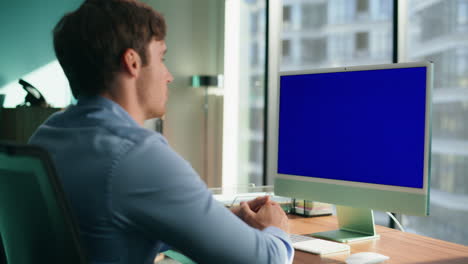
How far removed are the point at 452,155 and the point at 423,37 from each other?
0.85 metres

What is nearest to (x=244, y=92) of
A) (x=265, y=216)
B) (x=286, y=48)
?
(x=286, y=48)

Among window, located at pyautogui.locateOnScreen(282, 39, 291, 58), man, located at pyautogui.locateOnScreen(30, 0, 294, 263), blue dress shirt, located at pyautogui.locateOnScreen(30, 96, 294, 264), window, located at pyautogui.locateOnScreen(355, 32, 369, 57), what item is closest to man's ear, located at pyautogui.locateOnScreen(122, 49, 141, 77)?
man, located at pyautogui.locateOnScreen(30, 0, 294, 263)

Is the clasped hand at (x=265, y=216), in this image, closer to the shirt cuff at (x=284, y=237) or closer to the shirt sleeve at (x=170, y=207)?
the shirt cuff at (x=284, y=237)

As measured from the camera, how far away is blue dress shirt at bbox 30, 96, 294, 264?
89 centimetres

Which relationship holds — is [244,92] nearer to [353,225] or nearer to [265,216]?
[353,225]

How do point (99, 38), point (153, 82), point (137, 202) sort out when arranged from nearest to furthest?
point (137, 202)
point (99, 38)
point (153, 82)

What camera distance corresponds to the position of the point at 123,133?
932 mm

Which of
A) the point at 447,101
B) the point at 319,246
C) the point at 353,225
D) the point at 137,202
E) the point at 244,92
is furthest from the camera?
the point at 244,92

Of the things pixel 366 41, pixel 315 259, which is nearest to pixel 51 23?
pixel 366 41

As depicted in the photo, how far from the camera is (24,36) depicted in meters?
5.16

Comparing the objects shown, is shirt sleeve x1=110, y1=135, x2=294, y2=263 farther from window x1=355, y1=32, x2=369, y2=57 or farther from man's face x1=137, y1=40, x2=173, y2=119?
window x1=355, y1=32, x2=369, y2=57

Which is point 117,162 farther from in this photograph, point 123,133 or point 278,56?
point 278,56

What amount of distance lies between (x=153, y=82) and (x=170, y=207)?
33cm

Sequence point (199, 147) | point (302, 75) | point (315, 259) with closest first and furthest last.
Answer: point (315, 259)
point (302, 75)
point (199, 147)
